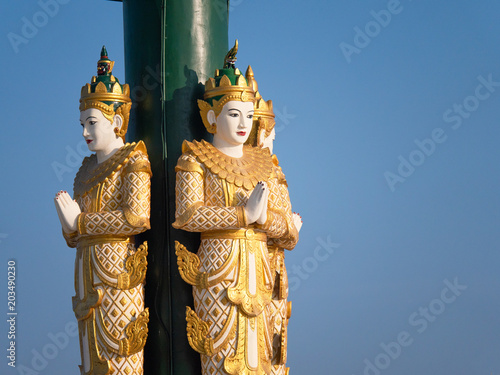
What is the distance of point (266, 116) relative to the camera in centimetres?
870

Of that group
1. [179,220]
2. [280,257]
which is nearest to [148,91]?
[179,220]

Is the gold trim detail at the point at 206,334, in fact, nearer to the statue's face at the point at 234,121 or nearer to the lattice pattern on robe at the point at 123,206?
the lattice pattern on robe at the point at 123,206

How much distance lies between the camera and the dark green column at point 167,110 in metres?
7.76

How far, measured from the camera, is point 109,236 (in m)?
7.56

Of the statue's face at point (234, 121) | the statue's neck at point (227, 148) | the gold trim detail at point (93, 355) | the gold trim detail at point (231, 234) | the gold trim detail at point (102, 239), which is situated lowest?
the gold trim detail at point (93, 355)

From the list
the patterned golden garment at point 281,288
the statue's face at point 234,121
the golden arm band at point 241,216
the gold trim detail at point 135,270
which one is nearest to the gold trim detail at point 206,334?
the gold trim detail at point 135,270

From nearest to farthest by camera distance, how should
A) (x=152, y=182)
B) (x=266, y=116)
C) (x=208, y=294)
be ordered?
(x=208, y=294)
(x=152, y=182)
(x=266, y=116)

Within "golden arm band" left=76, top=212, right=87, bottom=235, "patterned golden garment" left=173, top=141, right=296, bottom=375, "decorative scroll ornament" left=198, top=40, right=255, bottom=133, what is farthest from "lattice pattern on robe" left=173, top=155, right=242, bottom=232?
"golden arm band" left=76, top=212, right=87, bottom=235

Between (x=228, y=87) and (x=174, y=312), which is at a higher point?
(x=228, y=87)

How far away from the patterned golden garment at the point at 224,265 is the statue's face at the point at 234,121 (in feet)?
0.56

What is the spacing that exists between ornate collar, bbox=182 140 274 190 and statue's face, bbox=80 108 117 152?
0.69 meters

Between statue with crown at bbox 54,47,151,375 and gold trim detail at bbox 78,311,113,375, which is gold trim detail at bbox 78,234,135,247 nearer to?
statue with crown at bbox 54,47,151,375

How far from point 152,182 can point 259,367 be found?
194 cm

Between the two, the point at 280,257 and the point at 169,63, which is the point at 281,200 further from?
the point at 169,63
